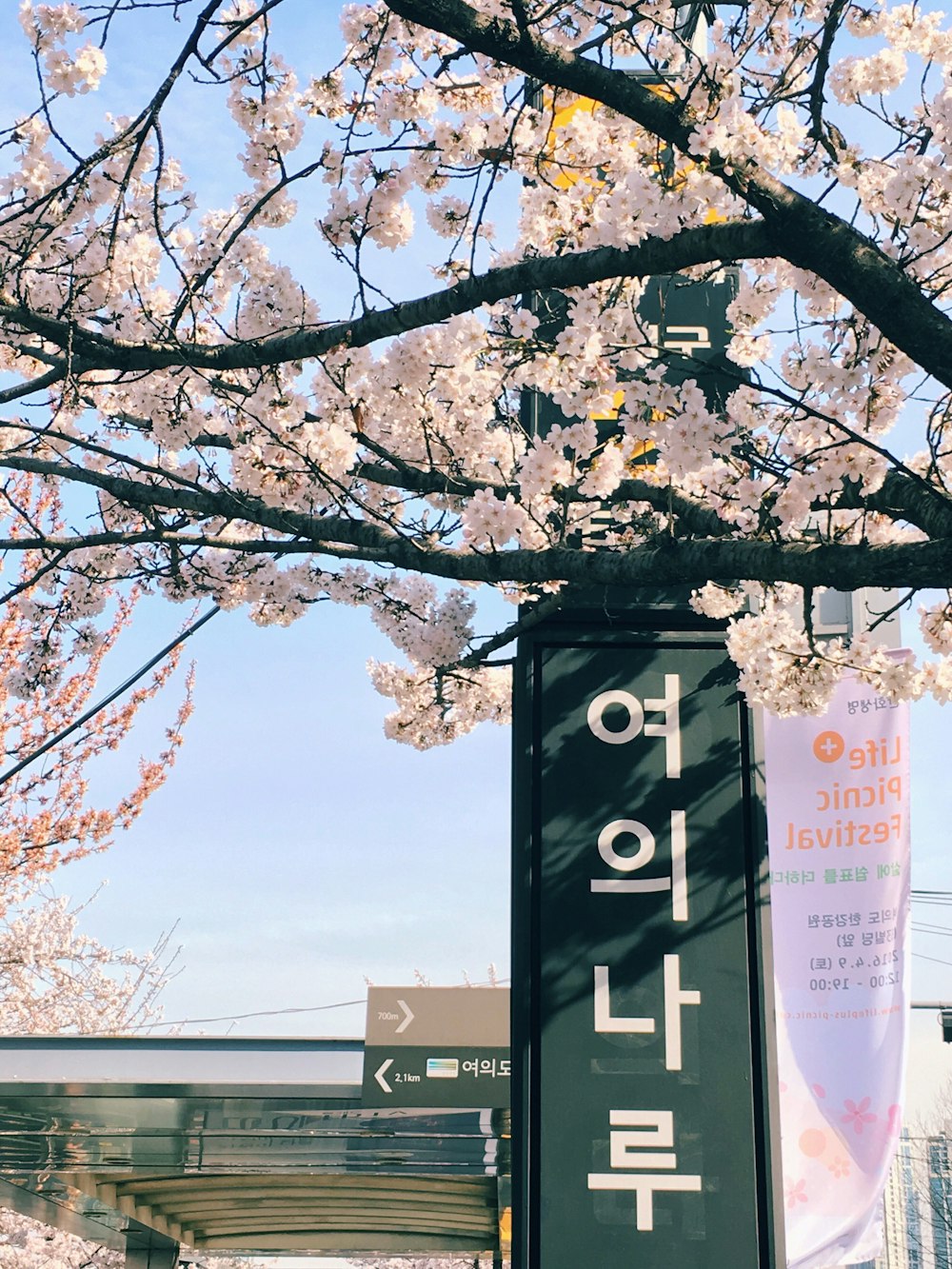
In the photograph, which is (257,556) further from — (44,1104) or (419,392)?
(44,1104)

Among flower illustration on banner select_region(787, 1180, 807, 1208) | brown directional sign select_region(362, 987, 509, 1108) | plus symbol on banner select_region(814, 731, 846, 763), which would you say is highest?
plus symbol on banner select_region(814, 731, 846, 763)

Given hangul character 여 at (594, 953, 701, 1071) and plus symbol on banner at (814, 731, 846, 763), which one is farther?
plus symbol on banner at (814, 731, 846, 763)

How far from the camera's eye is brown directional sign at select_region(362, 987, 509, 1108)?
9.61 m

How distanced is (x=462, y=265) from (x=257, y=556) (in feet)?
8.67

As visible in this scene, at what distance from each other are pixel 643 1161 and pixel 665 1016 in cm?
58

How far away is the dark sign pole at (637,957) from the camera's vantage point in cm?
496

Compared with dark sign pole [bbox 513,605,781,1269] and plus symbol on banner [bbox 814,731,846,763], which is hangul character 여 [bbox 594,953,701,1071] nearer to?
dark sign pole [bbox 513,605,781,1269]

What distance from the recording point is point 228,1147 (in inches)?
464

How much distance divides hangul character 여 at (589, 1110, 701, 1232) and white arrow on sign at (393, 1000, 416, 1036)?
16.2ft

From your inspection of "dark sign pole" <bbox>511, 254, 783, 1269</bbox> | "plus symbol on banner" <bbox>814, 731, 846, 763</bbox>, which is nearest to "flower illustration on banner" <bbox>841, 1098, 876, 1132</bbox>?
"plus symbol on banner" <bbox>814, 731, 846, 763</bbox>

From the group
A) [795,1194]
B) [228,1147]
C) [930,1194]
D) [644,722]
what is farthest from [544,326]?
[930,1194]

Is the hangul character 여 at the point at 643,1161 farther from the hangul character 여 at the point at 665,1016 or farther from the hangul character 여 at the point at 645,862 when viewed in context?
the hangul character 여 at the point at 645,862

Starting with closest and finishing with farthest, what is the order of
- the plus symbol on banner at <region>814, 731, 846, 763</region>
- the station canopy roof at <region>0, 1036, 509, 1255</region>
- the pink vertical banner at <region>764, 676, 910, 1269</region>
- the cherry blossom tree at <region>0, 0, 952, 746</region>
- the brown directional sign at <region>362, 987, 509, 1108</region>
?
the cherry blossom tree at <region>0, 0, 952, 746</region>, the pink vertical banner at <region>764, 676, 910, 1269</region>, the plus symbol on banner at <region>814, 731, 846, 763</region>, the brown directional sign at <region>362, 987, 509, 1108</region>, the station canopy roof at <region>0, 1036, 509, 1255</region>

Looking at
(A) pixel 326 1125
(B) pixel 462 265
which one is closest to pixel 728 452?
(B) pixel 462 265
